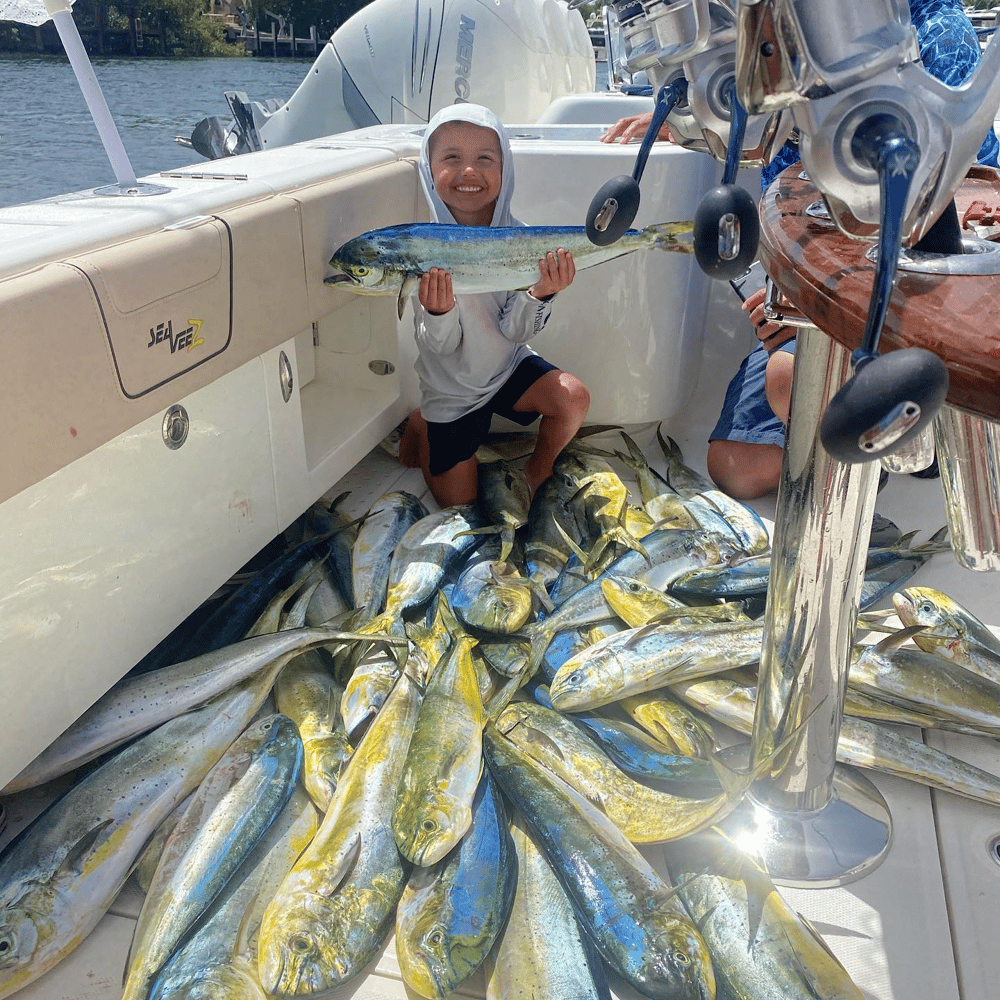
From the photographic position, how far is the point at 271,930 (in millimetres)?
1273

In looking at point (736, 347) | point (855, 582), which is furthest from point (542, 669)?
point (736, 347)

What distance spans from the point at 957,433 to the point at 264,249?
1505 mm

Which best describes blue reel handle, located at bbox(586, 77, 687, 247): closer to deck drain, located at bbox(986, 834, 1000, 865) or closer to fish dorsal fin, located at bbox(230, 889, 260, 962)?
fish dorsal fin, located at bbox(230, 889, 260, 962)

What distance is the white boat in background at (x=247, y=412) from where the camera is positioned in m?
1.37

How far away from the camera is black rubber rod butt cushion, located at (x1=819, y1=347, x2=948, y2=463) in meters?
0.56

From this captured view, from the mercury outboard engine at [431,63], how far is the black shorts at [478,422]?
11.7ft

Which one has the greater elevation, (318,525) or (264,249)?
(264,249)

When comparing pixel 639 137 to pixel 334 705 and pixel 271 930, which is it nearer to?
pixel 334 705

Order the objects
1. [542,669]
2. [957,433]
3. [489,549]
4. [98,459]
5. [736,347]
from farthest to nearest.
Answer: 1. [736,347]
2. [489,549]
3. [542,669]
4. [98,459]
5. [957,433]

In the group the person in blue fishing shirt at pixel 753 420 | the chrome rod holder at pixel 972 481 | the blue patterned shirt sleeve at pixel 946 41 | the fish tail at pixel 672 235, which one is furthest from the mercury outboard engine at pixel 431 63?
the chrome rod holder at pixel 972 481

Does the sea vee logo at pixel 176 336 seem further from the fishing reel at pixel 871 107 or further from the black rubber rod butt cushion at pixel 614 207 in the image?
the fishing reel at pixel 871 107

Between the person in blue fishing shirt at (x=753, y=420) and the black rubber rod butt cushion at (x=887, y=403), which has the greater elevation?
the black rubber rod butt cushion at (x=887, y=403)

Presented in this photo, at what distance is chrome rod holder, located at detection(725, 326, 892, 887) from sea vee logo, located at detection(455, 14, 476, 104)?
5121 mm

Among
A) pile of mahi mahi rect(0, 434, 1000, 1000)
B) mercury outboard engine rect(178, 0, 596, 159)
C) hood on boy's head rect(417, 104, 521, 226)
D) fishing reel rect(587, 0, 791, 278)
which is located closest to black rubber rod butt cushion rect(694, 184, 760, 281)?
fishing reel rect(587, 0, 791, 278)
